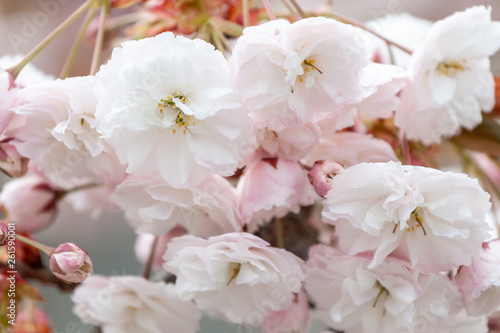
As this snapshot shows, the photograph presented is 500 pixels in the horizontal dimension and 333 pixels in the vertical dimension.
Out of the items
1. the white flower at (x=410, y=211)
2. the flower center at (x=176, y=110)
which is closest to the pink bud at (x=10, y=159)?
the flower center at (x=176, y=110)

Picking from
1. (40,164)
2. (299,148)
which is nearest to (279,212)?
(299,148)

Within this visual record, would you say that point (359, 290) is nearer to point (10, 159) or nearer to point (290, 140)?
point (290, 140)

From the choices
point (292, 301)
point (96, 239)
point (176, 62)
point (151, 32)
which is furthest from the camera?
point (96, 239)

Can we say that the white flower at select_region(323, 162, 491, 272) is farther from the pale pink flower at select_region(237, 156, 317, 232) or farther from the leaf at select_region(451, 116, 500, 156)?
the leaf at select_region(451, 116, 500, 156)

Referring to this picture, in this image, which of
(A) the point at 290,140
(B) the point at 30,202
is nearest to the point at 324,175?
(A) the point at 290,140

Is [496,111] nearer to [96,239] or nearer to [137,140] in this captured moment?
[137,140]

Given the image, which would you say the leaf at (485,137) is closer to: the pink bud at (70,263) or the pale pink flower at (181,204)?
the pale pink flower at (181,204)

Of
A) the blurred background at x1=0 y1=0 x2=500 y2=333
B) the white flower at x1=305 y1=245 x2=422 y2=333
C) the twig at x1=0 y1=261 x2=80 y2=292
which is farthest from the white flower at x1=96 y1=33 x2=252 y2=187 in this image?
the blurred background at x1=0 y1=0 x2=500 y2=333
